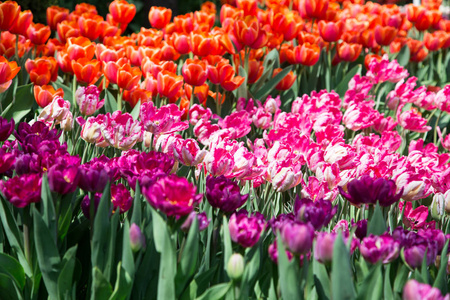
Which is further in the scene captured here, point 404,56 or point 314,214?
point 404,56

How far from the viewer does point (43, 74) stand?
238 cm

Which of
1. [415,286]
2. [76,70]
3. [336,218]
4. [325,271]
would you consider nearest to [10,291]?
[325,271]

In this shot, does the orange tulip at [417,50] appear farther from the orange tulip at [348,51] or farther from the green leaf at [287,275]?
the green leaf at [287,275]

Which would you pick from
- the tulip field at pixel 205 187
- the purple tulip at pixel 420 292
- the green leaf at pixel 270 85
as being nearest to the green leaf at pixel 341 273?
the tulip field at pixel 205 187

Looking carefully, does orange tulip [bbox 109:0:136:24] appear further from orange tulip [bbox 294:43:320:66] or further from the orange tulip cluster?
orange tulip [bbox 294:43:320:66]

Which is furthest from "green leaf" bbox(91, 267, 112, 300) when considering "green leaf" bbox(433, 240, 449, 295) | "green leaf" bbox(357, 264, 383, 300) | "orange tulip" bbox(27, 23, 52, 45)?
"orange tulip" bbox(27, 23, 52, 45)

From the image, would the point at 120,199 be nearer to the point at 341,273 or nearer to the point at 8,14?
the point at 341,273

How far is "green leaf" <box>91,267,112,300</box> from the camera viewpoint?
1.09 metres

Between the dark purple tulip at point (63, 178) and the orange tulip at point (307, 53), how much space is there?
1.95 m

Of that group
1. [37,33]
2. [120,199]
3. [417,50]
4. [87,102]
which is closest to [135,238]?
[120,199]

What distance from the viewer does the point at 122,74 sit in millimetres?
2223

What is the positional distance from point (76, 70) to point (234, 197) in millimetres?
1393

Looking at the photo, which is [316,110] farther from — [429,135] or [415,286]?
[415,286]

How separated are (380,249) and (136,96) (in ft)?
4.94
